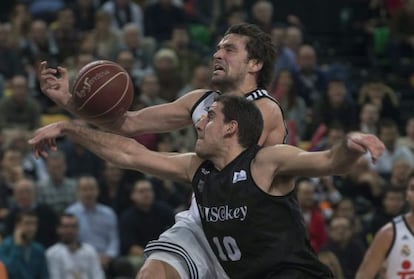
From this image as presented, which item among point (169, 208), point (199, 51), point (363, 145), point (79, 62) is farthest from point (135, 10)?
point (363, 145)

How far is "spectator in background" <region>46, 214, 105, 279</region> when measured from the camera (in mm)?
11641

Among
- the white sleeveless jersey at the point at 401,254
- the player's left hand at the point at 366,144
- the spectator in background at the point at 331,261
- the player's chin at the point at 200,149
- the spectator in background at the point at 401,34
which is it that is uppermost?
the player's left hand at the point at 366,144

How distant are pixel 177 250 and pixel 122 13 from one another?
372 inches

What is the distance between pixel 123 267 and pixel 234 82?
477cm

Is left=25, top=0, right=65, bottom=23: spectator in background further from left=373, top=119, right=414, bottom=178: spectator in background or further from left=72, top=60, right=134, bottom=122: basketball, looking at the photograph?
left=72, top=60, right=134, bottom=122: basketball

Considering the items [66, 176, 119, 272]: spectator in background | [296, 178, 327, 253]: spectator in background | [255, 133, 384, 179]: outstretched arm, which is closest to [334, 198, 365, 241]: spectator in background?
[296, 178, 327, 253]: spectator in background

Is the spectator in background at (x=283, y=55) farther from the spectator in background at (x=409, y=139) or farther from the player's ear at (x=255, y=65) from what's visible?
the player's ear at (x=255, y=65)

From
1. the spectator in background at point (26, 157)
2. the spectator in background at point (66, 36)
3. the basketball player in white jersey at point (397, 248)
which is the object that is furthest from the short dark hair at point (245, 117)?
the spectator in background at point (66, 36)

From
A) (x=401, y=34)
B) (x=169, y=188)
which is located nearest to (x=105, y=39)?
(x=169, y=188)

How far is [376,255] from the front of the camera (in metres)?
8.83

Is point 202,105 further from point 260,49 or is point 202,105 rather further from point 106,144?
point 106,144

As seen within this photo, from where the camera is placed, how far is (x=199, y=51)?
16188 mm

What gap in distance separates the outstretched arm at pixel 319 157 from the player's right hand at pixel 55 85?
1.53 m

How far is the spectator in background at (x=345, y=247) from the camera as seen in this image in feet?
38.9
